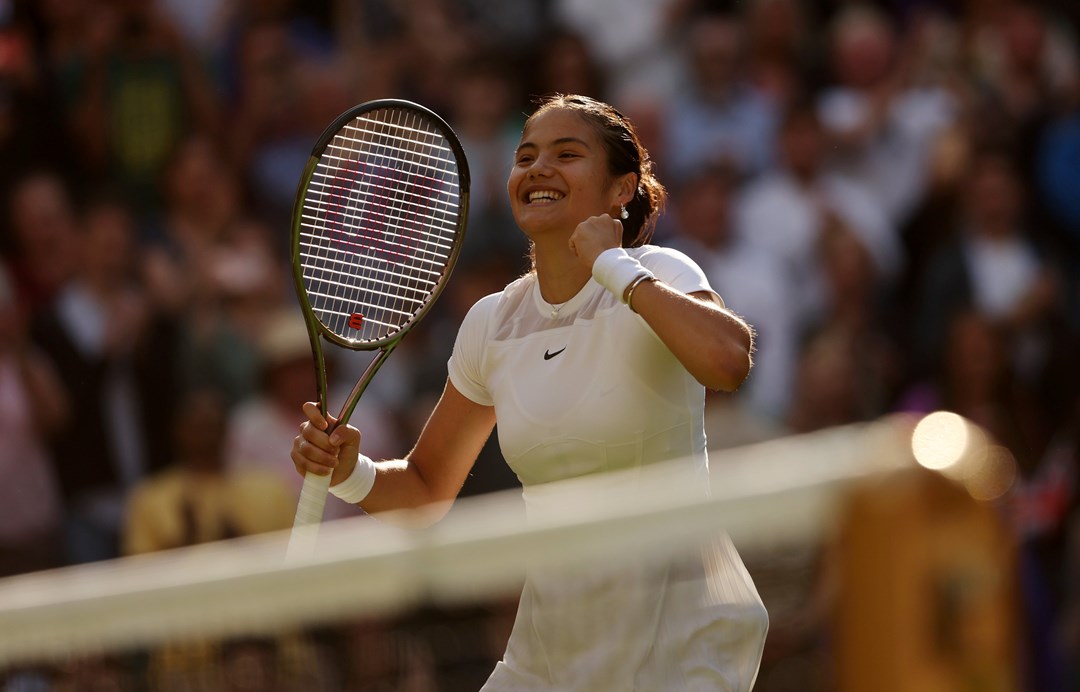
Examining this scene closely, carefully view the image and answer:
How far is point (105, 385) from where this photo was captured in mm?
8594

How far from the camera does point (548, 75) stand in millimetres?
9750

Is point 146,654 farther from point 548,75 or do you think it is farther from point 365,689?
point 548,75

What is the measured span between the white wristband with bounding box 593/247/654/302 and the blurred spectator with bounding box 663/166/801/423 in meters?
4.15

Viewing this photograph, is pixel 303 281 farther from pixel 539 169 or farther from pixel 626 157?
pixel 626 157

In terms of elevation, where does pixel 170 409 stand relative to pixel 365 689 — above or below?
below

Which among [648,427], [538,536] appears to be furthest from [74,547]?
[538,536]

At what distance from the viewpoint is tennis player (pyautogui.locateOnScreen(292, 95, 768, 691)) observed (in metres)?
3.86

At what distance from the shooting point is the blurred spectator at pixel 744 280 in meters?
8.49

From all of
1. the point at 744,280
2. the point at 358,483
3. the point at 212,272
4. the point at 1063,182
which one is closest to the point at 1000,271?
the point at 1063,182

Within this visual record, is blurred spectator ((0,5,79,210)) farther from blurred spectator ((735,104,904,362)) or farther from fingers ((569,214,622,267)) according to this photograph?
→ fingers ((569,214,622,267))

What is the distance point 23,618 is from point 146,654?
0.73 ft

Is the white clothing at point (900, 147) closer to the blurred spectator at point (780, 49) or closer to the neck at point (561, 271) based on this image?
the blurred spectator at point (780, 49)

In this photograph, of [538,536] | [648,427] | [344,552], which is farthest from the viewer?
[648,427]

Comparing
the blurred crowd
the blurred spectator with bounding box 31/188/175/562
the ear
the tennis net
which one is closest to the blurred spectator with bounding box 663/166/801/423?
the blurred crowd
